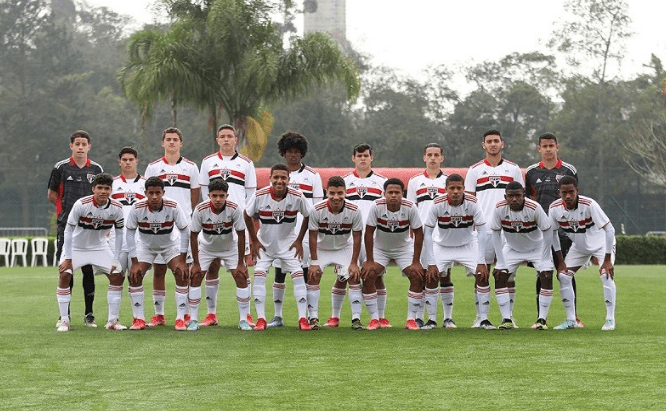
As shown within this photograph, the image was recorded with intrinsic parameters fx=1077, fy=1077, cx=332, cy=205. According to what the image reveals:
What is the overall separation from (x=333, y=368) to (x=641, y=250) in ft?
96.6

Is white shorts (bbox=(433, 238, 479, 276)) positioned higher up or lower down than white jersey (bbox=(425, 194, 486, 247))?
lower down

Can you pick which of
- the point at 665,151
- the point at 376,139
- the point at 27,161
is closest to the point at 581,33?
the point at 665,151

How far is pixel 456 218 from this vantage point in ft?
36.3

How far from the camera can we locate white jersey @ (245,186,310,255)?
1090 cm

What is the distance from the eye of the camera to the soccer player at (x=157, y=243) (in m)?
11.0

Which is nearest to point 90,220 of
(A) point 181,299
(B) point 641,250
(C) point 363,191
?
(A) point 181,299

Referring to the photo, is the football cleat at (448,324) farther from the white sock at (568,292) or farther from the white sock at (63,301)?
the white sock at (63,301)

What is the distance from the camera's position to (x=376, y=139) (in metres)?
56.2

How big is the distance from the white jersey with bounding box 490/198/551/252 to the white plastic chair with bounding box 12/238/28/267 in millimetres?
23211

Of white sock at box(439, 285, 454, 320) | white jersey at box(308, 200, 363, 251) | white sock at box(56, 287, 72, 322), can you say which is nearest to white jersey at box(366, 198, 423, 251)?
white jersey at box(308, 200, 363, 251)

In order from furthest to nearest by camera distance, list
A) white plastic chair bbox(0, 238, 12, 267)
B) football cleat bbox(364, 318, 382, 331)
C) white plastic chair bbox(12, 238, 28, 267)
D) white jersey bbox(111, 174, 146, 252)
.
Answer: white plastic chair bbox(0, 238, 12, 267) → white plastic chair bbox(12, 238, 28, 267) → white jersey bbox(111, 174, 146, 252) → football cleat bbox(364, 318, 382, 331)

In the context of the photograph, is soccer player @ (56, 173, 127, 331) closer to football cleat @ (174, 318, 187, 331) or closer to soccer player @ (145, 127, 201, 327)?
football cleat @ (174, 318, 187, 331)

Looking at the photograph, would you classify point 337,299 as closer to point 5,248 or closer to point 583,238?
point 583,238

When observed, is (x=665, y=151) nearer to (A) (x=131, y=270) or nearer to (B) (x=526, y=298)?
(B) (x=526, y=298)
